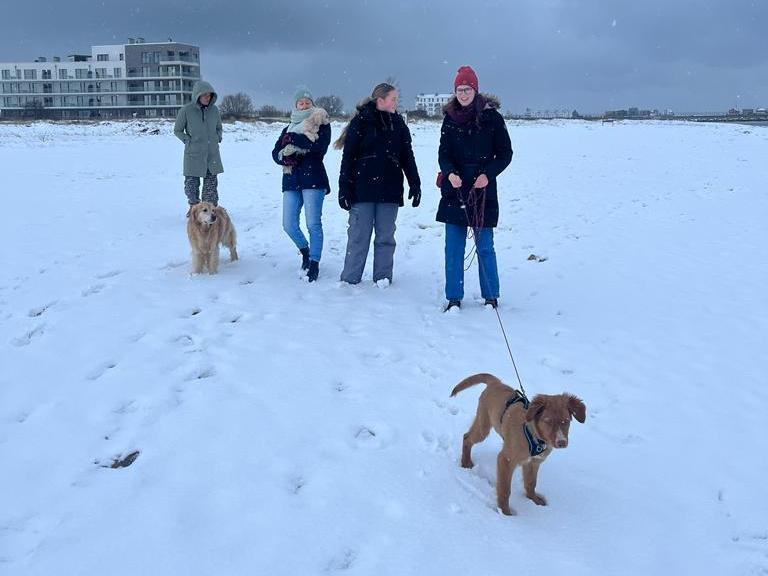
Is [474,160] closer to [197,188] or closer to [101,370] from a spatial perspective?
[101,370]

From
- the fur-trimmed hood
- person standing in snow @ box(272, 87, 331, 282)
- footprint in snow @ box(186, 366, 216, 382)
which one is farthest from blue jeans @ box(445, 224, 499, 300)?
the fur-trimmed hood

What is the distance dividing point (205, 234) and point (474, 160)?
321cm

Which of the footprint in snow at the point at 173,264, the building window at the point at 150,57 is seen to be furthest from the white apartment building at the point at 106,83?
the footprint in snow at the point at 173,264

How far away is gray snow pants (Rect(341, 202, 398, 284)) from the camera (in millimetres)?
6398

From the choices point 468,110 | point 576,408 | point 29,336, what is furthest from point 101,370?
point 468,110

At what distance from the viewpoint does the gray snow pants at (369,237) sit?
6398mm

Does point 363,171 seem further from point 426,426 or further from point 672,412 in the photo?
point 672,412

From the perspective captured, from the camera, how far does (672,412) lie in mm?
4156

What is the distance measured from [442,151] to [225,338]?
2839 millimetres

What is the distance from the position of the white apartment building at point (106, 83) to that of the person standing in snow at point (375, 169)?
7326 cm

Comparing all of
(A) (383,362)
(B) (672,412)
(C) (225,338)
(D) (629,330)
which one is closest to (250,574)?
(A) (383,362)

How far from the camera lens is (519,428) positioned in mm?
2998

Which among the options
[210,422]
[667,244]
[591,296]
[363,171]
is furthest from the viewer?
[667,244]

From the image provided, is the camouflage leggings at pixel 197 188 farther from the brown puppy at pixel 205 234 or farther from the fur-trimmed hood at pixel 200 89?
the brown puppy at pixel 205 234
